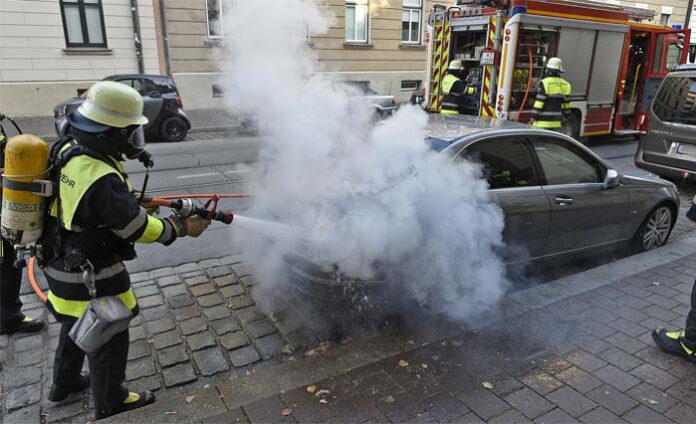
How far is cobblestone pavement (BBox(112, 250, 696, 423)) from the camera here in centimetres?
275

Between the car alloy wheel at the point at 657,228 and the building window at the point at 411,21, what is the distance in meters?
13.6

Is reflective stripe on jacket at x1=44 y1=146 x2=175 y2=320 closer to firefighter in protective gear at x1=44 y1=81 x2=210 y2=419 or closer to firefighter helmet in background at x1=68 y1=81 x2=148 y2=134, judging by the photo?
firefighter in protective gear at x1=44 y1=81 x2=210 y2=419

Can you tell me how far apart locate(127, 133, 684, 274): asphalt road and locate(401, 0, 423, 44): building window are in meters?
7.84

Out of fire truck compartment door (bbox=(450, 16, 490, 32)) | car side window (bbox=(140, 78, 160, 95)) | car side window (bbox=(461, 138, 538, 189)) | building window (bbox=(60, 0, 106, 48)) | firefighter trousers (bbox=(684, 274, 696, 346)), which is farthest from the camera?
building window (bbox=(60, 0, 106, 48))

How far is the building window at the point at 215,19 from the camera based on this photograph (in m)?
3.62

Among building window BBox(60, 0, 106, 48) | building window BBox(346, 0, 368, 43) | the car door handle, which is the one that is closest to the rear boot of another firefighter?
the car door handle

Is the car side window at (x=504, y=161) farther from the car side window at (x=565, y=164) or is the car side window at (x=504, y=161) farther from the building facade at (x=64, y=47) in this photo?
the building facade at (x=64, y=47)

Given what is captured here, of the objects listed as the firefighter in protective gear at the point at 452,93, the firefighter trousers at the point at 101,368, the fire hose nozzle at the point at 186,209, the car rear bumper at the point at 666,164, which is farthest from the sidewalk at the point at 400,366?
the firefighter in protective gear at the point at 452,93

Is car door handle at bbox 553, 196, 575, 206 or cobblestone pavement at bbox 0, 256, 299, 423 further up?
car door handle at bbox 553, 196, 575, 206

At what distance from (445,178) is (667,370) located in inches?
75.5

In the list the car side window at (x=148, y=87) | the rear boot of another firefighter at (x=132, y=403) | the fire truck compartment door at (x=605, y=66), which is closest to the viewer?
the rear boot of another firefighter at (x=132, y=403)

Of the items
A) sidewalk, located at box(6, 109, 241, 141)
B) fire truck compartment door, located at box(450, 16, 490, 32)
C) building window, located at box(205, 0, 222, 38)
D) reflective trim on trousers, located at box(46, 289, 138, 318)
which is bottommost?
sidewalk, located at box(6, 109, 241, 141)

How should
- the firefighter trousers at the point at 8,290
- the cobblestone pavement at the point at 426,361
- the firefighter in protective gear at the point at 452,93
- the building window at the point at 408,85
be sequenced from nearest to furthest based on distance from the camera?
1. the cobblestone pavement at the point at 426,361
2. the firefighter trousers at the point at 8,290
3. the firefighter in protective gear at the point at 452,93
4. the building window at the point at 408,85

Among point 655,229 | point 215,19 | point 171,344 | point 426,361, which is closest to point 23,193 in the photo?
point 171,344
